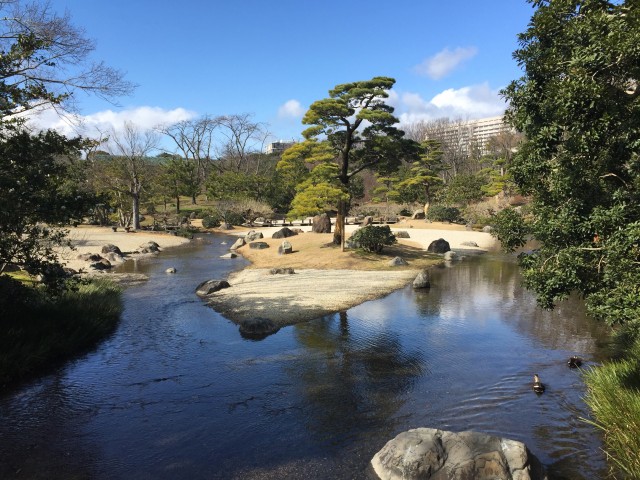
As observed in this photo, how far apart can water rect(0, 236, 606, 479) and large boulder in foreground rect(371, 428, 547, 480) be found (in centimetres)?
58

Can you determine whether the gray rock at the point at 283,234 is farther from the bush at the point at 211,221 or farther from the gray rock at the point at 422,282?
the gray rock at the point at 422,282

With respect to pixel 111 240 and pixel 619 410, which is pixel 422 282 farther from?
pixel 111 240

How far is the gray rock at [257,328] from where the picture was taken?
13172 mm

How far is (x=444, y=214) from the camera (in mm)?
48375

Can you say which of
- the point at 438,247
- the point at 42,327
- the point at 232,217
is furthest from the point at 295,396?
the point at 232,217

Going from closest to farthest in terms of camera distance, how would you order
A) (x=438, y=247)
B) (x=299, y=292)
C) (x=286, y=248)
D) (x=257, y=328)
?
(x=257, y=328) < (x=299, y=292) < (x=286, y=248) < (x=438, y=247)

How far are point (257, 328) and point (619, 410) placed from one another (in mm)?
9304

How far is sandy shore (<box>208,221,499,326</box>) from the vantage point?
1581 centimetres

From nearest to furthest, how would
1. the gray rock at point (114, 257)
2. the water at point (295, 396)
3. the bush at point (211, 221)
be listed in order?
the water at point (295, 396)
the gray rock at point (114, 257)
the bush at point (211, 221)

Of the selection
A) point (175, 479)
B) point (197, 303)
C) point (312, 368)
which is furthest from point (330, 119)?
point (175, 479)

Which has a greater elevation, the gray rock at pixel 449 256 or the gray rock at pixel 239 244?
the gray rock at pixel 239 244

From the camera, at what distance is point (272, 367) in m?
10.7

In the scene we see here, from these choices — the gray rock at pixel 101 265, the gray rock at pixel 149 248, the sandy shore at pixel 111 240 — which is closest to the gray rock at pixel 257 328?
the gray rock at pixel 101 265

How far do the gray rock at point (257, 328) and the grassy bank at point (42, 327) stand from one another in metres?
4.27
